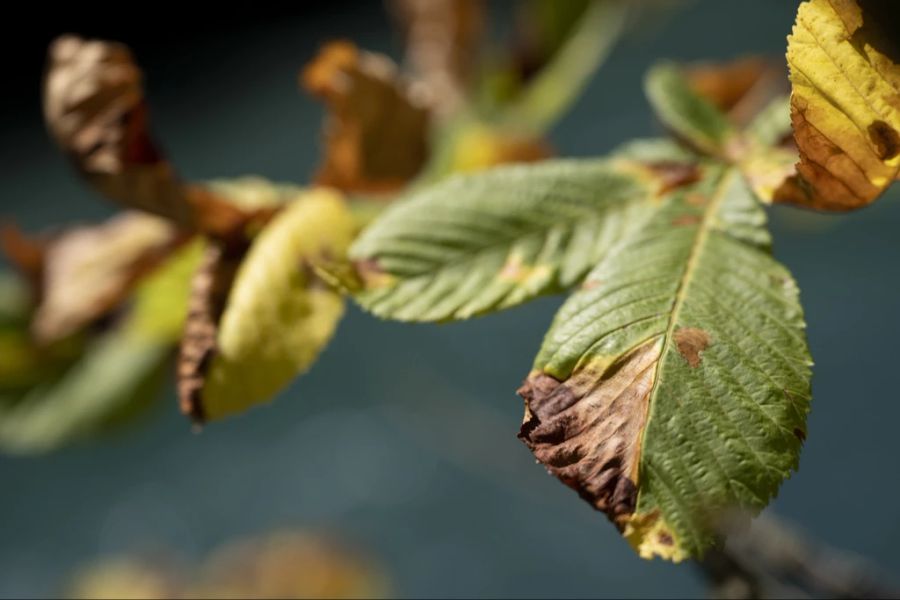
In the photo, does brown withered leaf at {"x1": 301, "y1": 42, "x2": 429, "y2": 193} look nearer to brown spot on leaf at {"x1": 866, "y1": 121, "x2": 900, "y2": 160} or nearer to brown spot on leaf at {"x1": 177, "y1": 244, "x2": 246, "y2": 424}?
brown spot on leaf at {"x1": 177, "y1": 244, "x2": 246, "y2": 424}

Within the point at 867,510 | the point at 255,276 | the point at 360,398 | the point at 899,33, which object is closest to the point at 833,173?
the point at 899,33

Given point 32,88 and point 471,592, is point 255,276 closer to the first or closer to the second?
point 471,592

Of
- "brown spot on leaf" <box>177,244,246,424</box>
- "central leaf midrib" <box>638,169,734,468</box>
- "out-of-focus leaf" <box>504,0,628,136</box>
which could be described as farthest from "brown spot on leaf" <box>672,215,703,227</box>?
"out-of-focus leaf" <box>504,0,628,136</box>

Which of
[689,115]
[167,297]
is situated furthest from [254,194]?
[689,115]

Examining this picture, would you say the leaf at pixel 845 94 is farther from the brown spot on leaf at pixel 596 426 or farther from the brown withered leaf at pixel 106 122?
the brown withered leaf at pixel 106 122

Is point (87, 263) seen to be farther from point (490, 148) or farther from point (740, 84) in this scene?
point (740, 84)

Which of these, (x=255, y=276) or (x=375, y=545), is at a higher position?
(x=255, y=276)

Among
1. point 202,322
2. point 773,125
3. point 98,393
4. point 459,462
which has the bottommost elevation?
point 459,462
